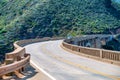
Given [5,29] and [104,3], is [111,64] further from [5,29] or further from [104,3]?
[104,3]

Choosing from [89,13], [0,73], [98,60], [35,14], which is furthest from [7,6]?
[0,73]

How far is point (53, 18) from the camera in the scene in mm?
126562

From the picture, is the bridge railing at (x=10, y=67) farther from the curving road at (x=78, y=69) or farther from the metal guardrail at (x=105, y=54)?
the metal guardrail at (x=105, y=54)

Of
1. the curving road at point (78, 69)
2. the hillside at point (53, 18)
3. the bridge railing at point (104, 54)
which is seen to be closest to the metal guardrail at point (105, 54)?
the bridge railing at point (104, 54)

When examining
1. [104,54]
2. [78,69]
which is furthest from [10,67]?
[104,54]

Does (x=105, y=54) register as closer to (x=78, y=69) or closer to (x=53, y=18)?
(x=78, y=69)

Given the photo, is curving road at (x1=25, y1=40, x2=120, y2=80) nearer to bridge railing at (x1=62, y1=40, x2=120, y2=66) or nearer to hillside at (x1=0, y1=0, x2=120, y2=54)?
bridge railing at (x1=62, y1=40, x2=120, y2=66)

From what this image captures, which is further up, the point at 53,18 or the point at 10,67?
the point at 10,67

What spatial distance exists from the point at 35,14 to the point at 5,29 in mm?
14346

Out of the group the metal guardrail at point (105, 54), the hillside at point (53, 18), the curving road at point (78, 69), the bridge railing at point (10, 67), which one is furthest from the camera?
the hillside at point (53, 18)

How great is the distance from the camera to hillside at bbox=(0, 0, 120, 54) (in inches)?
4568

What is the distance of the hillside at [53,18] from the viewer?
116 meters

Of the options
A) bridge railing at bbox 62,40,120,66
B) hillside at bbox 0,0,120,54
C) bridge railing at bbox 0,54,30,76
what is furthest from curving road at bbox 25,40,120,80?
hillside at bbox 0,0,120,54

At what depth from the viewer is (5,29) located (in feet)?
400
